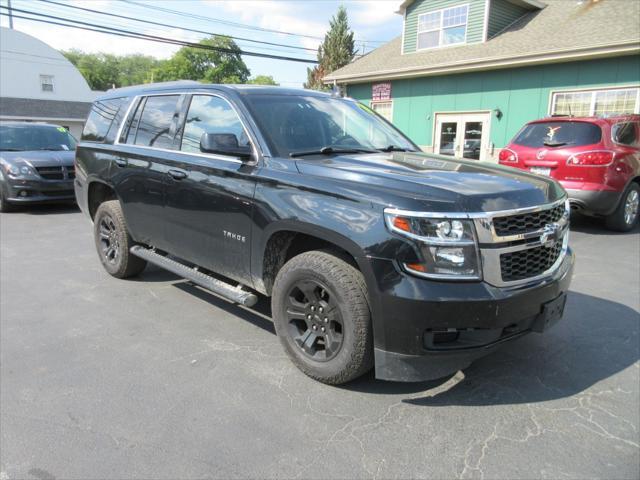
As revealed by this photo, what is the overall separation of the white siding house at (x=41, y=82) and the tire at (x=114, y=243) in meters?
36.3

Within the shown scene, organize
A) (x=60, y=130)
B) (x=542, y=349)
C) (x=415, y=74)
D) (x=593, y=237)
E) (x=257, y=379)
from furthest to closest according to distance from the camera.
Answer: (x=415, y=74)
(x=60, y=130)
(x=593, y=237)
(x=542, y=349)
(x=257, y=379)

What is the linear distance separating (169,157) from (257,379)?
2071 mm

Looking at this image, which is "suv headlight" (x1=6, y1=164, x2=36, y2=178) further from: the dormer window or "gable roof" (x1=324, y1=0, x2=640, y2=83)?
the dormer window

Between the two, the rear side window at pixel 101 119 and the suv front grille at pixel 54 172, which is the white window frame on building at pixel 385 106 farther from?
the rear side window at pixel 101 119

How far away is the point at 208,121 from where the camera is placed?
3.95m

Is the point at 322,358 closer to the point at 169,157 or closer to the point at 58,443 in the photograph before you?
the point at 58,443

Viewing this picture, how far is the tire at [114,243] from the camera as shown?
5.04 m

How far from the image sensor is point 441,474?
2.36 metres

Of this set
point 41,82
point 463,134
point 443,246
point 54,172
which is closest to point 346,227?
point 443,246

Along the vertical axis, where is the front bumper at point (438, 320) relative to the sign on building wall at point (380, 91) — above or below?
below

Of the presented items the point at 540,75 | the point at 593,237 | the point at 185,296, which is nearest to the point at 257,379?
the point at 185,296

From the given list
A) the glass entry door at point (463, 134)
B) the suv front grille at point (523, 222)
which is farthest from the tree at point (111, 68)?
the suv front grille at point (523, 222)

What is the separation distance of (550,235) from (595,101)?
37.3 ft

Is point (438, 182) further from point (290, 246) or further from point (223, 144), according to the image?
point (223, 144)
